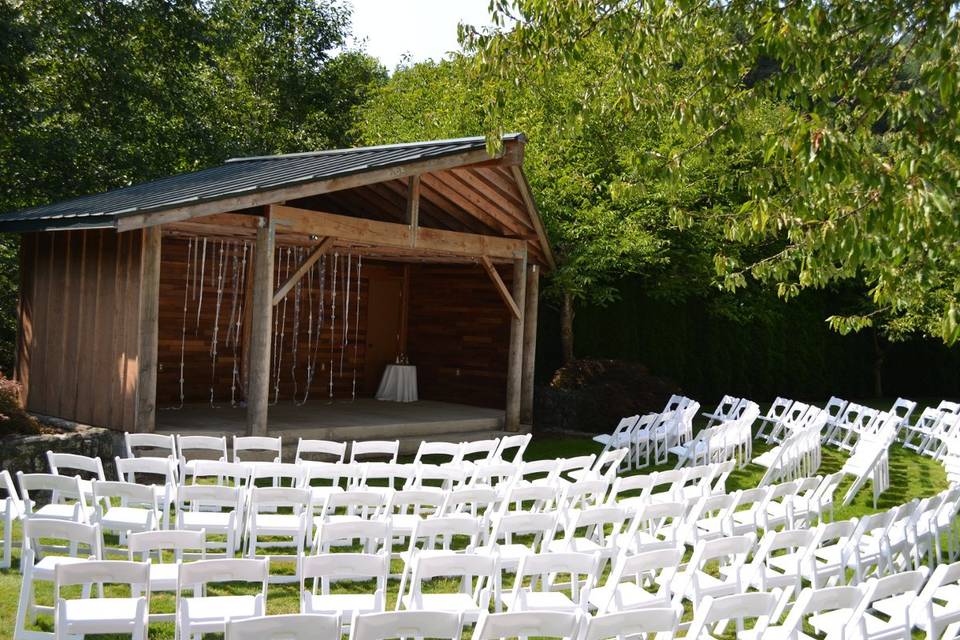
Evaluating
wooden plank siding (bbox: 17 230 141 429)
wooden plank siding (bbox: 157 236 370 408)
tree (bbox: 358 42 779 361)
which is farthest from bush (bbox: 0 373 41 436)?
tree (bbox: 358 42 779 361)

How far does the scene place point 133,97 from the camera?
18781 mm

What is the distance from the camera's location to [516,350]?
1416 centimetres

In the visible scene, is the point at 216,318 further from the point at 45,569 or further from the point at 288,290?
the point at 45,569

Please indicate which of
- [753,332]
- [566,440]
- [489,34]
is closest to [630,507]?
[489,34]

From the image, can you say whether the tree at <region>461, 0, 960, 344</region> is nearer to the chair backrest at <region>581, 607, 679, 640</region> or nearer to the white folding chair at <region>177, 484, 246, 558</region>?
the chair backrest at <region>581, 607, 679, 640</region>

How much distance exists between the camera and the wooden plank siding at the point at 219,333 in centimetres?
1436

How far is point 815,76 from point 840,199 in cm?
95

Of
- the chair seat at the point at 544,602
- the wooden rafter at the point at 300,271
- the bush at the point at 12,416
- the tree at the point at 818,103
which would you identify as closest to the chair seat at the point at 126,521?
the chair seat at the point at 544,602

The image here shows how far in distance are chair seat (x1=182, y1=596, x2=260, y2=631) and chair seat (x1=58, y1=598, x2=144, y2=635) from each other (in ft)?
0.91

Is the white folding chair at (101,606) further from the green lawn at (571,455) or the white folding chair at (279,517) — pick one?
the white folding chair at (279,517)

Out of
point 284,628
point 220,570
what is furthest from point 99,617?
point 284,628

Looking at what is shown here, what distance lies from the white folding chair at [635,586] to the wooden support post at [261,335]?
5691mm

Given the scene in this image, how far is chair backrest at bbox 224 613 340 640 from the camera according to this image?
3.68m

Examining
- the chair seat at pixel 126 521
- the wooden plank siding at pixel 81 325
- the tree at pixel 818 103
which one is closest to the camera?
the tree at pixel 818 103
